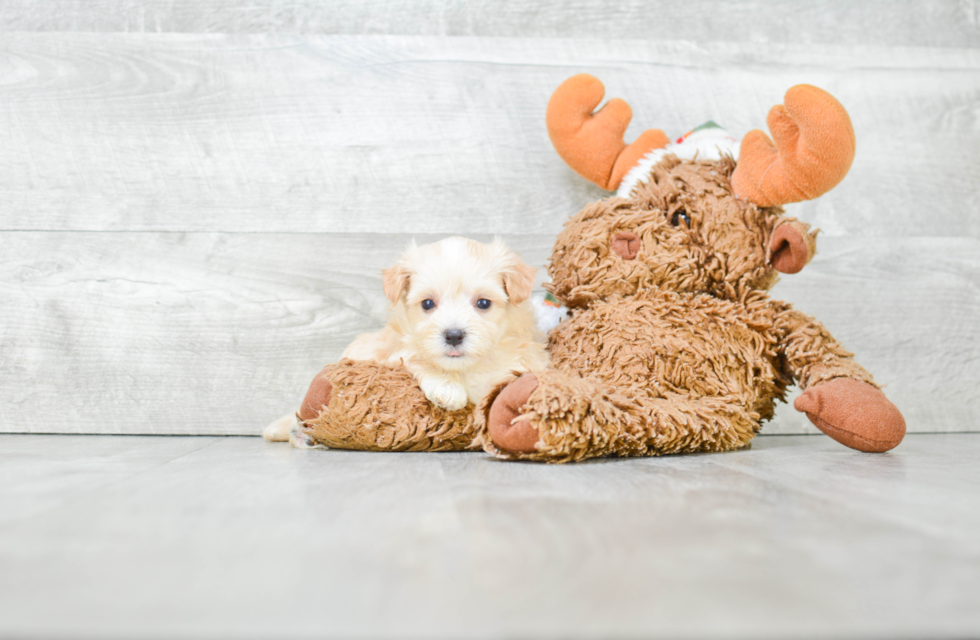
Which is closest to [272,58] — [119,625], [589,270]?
[589,270]

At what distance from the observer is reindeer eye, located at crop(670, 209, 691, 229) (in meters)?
1.30

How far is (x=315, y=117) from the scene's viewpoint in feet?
5.25

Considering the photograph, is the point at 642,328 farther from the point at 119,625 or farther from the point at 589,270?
the point at 119,625

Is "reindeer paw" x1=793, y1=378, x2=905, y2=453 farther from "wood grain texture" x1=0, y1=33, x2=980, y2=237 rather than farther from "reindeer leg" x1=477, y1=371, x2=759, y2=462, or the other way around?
"wood grain texture" x1=0, y1=33, x2=980, y2=237

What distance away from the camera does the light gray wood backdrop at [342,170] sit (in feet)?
5.09

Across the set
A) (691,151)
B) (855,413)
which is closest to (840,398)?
(855,413)

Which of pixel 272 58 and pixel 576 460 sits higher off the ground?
pixel 272 58

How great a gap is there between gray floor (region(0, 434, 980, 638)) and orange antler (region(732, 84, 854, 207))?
1.67 feet

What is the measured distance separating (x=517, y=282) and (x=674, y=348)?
12.0 inches

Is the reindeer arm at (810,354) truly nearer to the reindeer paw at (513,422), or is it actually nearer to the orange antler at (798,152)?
the orange antler at (798,152)

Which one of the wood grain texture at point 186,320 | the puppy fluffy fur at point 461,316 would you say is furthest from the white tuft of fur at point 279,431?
the puppy fluffy fur at point 461,316

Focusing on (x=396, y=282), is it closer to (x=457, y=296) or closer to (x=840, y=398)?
(x=457, y=296)

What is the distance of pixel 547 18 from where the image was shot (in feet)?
5.40

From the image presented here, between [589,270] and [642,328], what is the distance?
0.15 m
